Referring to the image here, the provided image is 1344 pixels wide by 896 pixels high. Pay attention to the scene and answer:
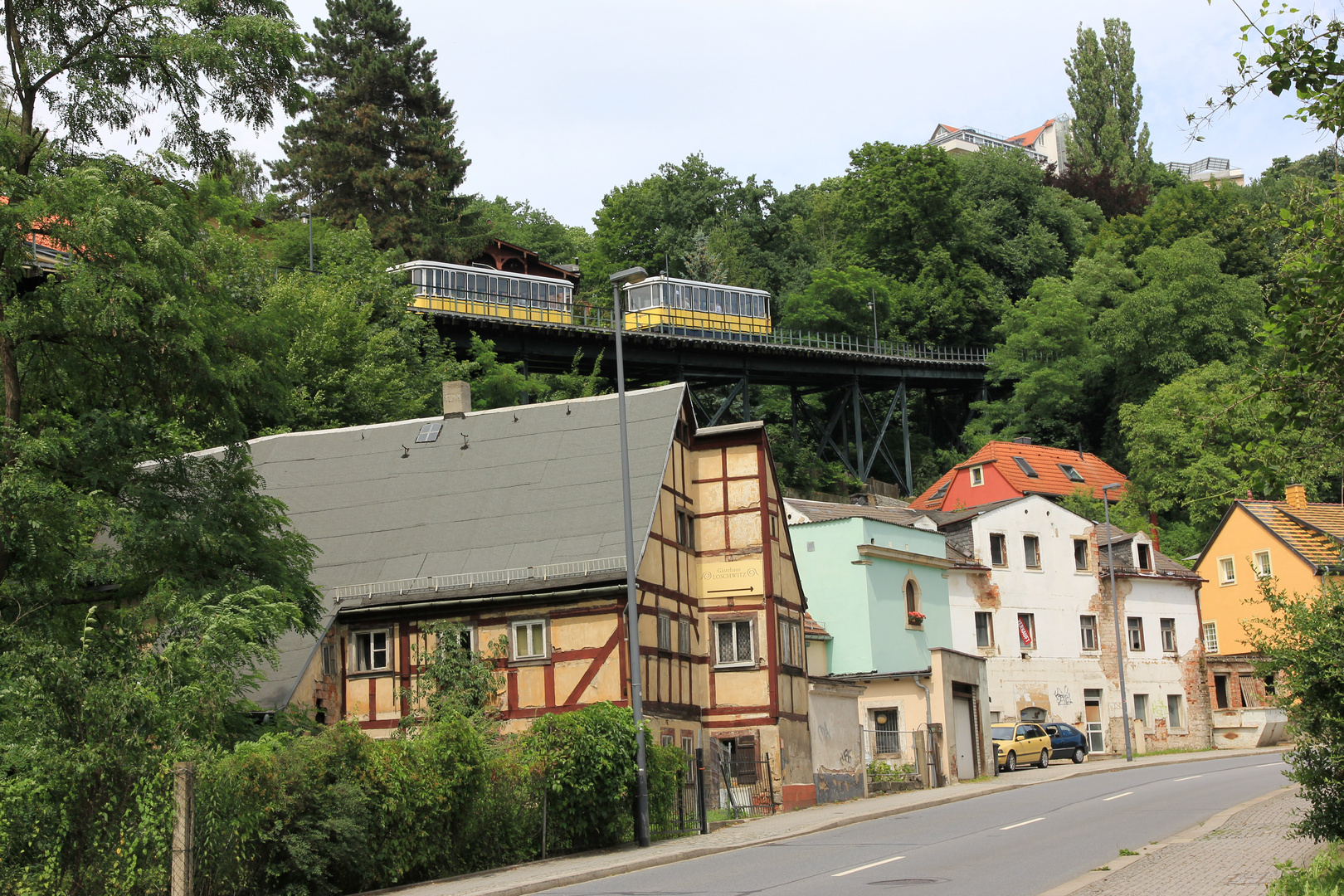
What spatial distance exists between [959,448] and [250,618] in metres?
74.6

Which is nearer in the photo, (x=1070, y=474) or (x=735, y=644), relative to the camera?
(x=735, y=644)

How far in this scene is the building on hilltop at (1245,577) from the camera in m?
51.3

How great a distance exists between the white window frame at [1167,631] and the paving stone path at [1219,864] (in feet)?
112

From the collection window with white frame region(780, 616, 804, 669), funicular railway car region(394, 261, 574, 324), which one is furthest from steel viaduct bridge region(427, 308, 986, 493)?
window with white frame region(780, 616, 804, 669)

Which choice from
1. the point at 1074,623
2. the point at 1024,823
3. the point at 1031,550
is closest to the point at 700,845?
the point at 1024,823

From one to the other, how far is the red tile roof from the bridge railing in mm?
13876

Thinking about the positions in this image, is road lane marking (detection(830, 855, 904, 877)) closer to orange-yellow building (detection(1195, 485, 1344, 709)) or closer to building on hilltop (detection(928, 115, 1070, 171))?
orange-yellow building (detection(1195, 485, 1344, 709))

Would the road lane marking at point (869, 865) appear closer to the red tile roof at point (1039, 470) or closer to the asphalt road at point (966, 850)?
the asphalt road at point (966, 850)

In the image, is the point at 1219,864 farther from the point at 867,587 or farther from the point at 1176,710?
the point at 1176,710

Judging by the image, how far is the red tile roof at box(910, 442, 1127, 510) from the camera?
64500mm

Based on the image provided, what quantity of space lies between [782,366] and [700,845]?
57.6 meters

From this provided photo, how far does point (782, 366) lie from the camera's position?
253 ft

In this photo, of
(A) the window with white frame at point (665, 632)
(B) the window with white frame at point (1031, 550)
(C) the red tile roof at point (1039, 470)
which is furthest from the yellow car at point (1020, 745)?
(C) the red tile roof at point (1039, 470)

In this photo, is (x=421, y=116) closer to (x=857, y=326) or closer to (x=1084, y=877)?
(x=857, y=326)
